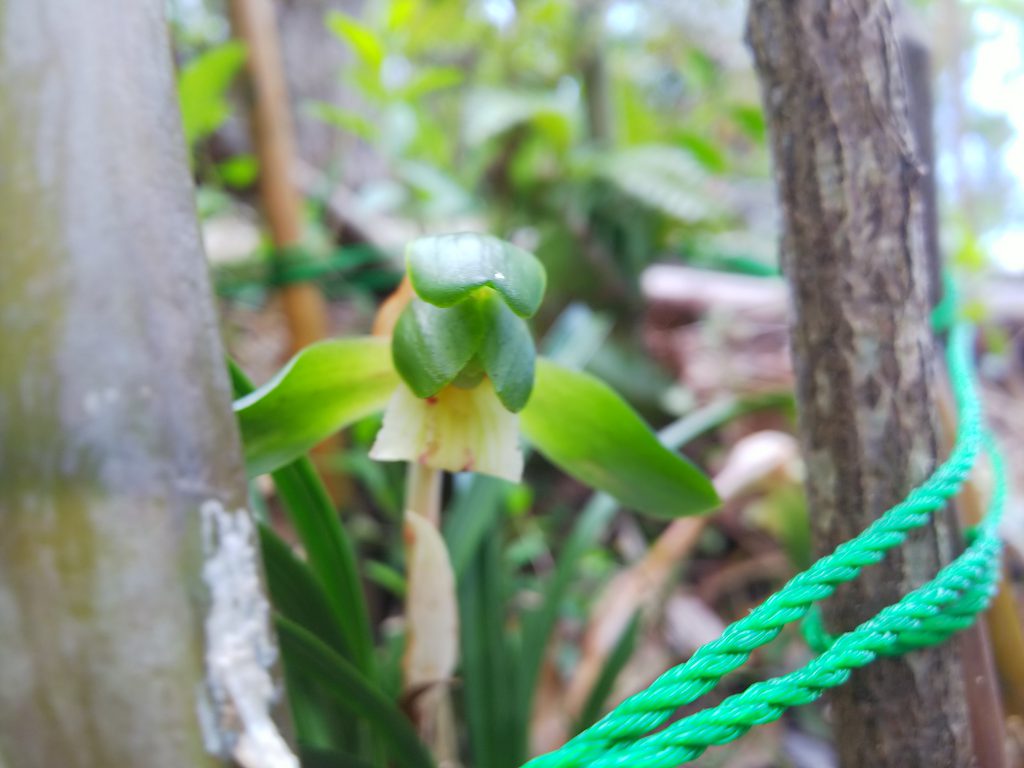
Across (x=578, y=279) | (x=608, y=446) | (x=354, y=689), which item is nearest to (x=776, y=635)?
(x=608, y=446)

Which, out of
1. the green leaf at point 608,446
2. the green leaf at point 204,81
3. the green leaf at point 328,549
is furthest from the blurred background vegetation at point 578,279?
the green leaf at point 608,446

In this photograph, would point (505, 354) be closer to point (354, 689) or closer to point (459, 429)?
point (459, 429)

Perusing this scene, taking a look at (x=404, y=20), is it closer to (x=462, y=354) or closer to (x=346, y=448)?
(x=346, y=448)

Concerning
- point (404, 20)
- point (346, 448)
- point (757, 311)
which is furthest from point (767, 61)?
point (757, 311)

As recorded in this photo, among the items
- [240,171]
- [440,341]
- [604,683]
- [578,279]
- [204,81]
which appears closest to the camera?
[440,341]

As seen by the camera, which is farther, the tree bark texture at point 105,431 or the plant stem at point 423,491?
the plant stem at point 423,491

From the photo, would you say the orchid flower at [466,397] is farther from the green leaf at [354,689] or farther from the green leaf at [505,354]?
the green leaf at [354,689]

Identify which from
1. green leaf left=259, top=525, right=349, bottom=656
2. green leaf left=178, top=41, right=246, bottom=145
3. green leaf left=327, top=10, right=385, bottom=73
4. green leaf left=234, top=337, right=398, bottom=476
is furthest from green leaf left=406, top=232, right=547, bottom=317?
green leaf left=327, top=10, right=385, bottom=73

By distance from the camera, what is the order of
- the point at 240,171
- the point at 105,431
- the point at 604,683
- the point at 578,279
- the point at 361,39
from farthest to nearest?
the point at 578,279, the point at 240,171, the point at 361,39, the point at 604,683, the point at 105,431
